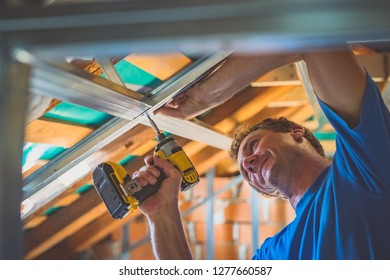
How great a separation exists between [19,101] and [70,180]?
1147 mm

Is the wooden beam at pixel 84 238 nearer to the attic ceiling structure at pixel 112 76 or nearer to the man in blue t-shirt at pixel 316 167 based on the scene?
Answer: the attic ceiling structure at pixel 112 76

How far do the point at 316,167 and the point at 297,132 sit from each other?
154 millimetres

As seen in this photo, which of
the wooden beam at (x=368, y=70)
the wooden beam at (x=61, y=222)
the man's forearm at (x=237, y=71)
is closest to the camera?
the man's forearm at (x=237, y=71)

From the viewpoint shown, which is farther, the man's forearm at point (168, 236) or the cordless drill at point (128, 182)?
the man's forearm at point (168, 236)

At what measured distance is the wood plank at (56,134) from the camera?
1456mm

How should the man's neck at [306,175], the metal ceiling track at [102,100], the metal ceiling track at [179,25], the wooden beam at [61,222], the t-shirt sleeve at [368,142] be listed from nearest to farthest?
the metal ceiling track at [179,25] < the metal ceiling track at [102,100] < the t-shirt sleeve at [368,142] < the man's neck at [306,175] < the wooden beam at [61,222]

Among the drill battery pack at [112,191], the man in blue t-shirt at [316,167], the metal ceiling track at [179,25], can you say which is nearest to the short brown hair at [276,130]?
the man in blue t-shirt at [316,167]

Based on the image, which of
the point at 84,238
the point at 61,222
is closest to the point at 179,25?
the point at 61,222

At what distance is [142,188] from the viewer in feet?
4.29

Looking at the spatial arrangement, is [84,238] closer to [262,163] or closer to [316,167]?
[262,163]

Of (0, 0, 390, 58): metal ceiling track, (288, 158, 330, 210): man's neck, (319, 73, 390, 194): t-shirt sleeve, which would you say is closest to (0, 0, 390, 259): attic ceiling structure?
(0, 0, 390, 58): metal ceiling track

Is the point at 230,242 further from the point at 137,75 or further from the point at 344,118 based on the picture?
the point at 344,118

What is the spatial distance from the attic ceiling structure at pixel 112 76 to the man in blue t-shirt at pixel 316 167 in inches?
4.0
